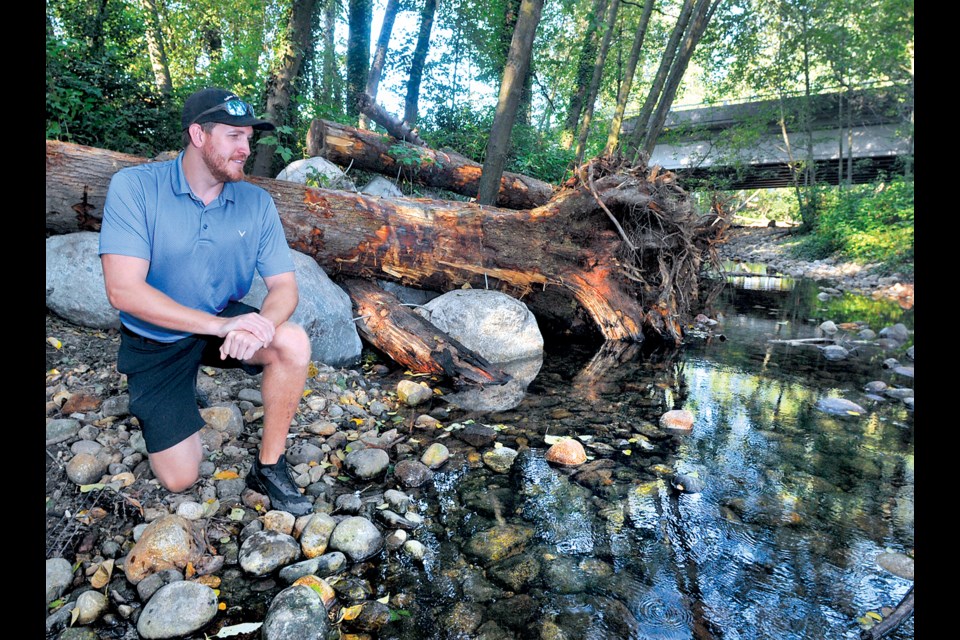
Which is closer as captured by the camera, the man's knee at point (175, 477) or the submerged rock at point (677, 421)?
the man's knee at point (175, 477)

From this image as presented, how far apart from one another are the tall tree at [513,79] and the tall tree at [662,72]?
14.2 ft

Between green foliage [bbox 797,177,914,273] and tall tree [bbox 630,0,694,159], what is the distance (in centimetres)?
742

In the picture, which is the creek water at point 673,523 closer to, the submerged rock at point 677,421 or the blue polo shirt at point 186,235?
the submerged rock at point 677,421

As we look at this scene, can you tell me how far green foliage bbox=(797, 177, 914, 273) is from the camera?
1475 cm

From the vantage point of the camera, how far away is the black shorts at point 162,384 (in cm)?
256

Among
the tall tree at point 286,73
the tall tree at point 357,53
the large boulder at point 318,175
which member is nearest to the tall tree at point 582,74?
the tall tree at point 357,53

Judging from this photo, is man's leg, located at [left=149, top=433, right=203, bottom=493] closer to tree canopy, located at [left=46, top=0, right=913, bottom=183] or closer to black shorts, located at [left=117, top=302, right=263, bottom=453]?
black shorts, located at [left=117, top=302, right=263, bottom=453]

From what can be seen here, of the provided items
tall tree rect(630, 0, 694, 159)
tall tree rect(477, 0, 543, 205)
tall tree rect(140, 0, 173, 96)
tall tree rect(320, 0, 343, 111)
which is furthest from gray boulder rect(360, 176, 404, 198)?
tall tree rect(630, 0, 694, 159)

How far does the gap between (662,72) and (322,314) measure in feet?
35.0

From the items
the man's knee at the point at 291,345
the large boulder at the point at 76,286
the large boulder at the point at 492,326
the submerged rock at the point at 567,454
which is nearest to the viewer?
the man's knee at the point at 291,345

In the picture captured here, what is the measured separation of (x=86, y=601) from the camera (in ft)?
6.23

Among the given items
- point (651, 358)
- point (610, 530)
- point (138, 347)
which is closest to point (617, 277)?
point (651, 358)

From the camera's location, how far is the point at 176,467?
2574 mm
